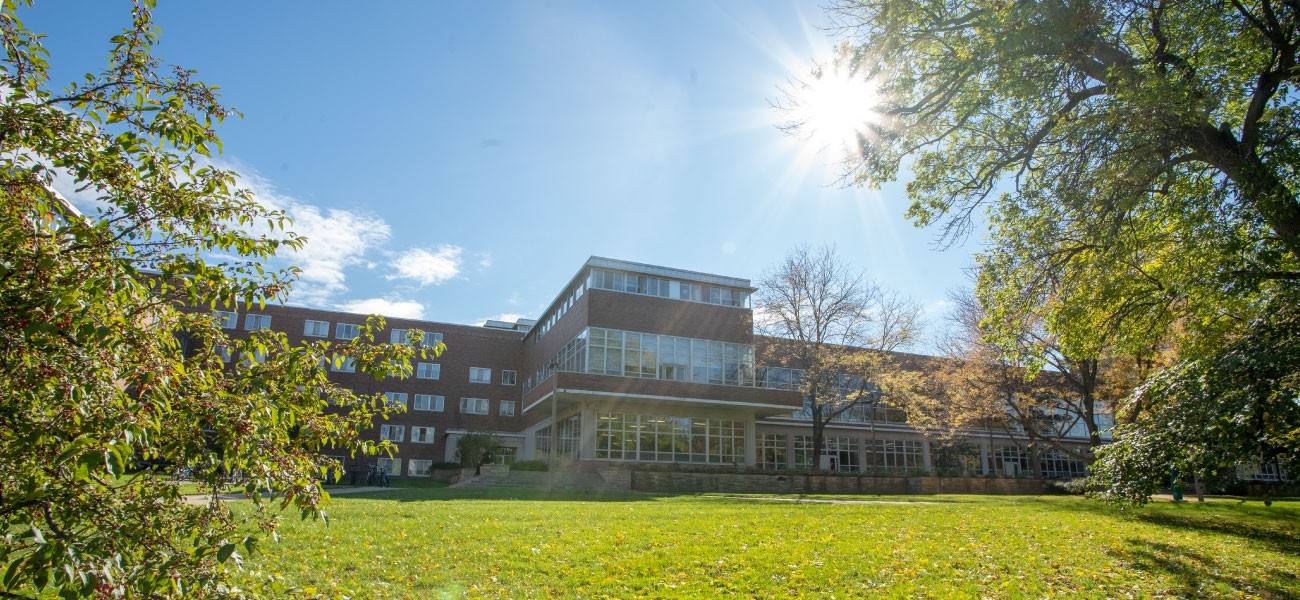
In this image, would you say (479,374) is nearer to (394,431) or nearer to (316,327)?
(394,431)

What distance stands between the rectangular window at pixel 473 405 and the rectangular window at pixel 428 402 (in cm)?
141

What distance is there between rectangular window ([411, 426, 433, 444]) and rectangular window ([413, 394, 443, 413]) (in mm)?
1317

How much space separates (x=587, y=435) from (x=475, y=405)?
55.8 ft

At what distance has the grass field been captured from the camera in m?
7.92

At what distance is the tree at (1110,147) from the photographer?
9.38m

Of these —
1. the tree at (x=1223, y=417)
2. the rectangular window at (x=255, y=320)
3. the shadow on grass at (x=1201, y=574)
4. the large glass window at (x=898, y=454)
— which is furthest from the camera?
the large glass window at (x=898, y=454)

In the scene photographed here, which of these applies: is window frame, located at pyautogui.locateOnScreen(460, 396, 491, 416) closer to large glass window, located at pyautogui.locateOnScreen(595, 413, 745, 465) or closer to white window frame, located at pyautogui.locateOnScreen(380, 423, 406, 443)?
white window frame, located at pyautogui.locateOnScreen(380, 423, 406, 443)

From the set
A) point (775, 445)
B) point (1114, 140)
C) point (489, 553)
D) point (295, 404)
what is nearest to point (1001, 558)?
point (1114, 140)

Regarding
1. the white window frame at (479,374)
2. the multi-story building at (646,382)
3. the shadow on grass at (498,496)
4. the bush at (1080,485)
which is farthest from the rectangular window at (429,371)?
the bush at (1080,485)

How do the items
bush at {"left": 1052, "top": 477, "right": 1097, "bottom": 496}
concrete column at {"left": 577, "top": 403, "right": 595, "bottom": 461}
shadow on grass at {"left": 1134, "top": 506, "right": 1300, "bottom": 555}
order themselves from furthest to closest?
1. concrete column at {"left": 577, "top": 403, "right": 595, "bottom": 461}
2. shadow on grass at {"left": 1134, "top": 506, "right": 1300, "bottom": 555}
3. bush at {"left": 1052, "top": 477, "right": 1097, "bottom": 496}

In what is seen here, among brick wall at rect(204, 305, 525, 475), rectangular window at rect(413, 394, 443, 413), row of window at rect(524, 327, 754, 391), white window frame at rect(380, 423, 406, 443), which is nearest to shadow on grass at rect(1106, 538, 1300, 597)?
row of window at rect(524, 327, 754, 391)

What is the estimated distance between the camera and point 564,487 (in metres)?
28.9

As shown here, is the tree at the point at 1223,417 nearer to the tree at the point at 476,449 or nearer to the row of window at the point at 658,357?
the row of window at the point at 658,357

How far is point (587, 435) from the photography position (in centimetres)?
3372
